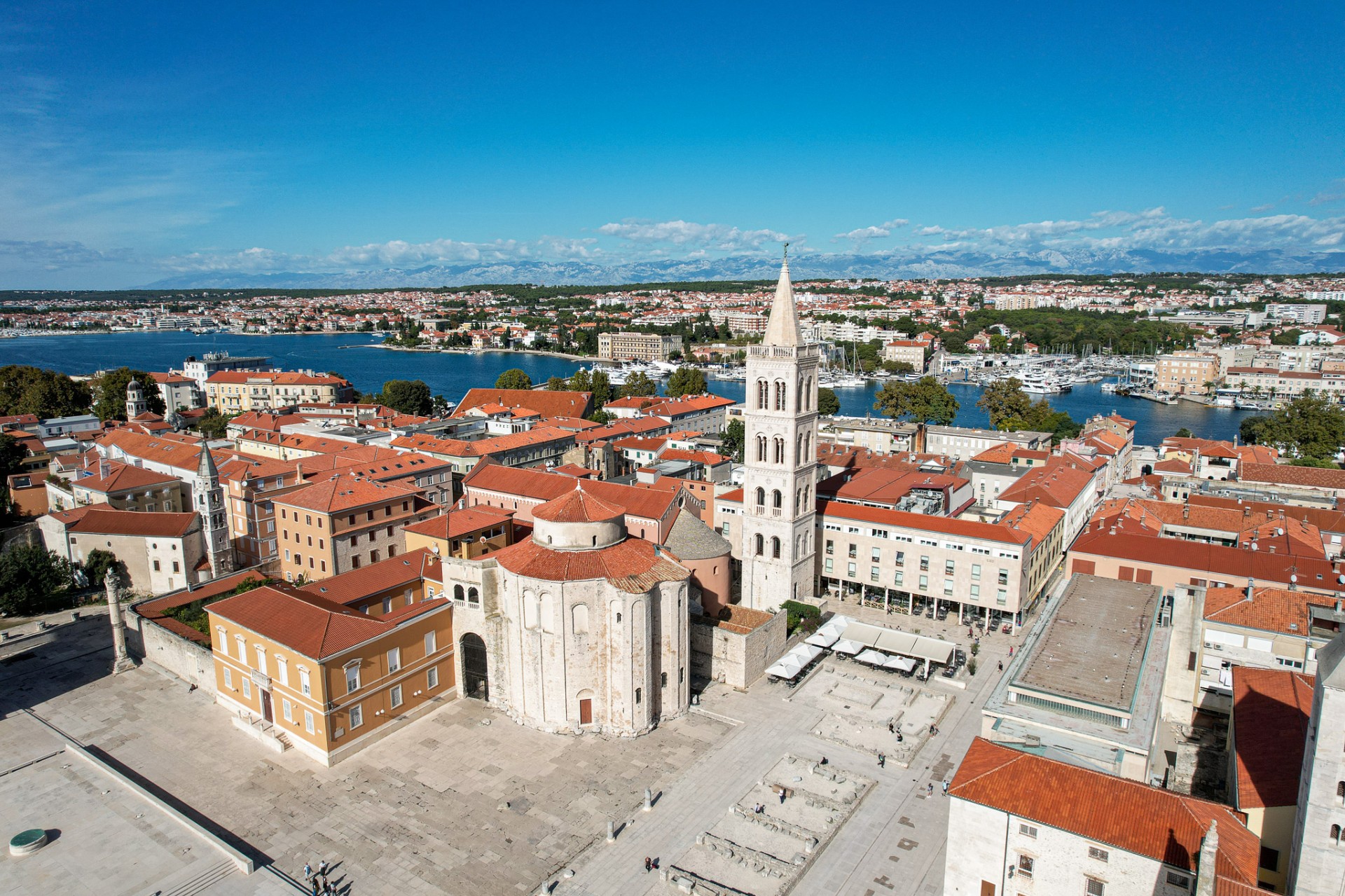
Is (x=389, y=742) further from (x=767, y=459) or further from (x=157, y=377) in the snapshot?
(x=157, y=377)

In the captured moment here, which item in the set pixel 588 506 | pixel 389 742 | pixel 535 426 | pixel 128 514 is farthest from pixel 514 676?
pixel 535 426

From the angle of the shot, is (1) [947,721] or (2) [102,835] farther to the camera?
(1) [947,721]

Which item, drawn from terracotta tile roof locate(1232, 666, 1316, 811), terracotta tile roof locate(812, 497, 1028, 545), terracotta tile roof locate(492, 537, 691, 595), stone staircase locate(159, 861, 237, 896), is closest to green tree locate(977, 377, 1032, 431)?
terracotta tile roof locate(812, 497, 1028, 545)

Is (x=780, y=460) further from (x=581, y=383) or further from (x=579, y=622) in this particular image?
(x=581, y=383)

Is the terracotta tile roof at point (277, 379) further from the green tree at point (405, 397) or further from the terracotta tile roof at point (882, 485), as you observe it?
the terracotta tile roof at point (882, 485)

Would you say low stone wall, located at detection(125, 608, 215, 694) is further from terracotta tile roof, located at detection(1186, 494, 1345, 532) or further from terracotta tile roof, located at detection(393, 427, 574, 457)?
terracotta tile roof, located at detection(1186, 494, 1345, 532)

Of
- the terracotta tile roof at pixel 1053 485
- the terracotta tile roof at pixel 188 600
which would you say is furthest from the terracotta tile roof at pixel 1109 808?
the terracotta tile roof at pixel 1053 485

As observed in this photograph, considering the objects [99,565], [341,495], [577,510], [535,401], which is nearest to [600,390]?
[535,401]
